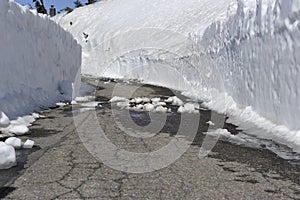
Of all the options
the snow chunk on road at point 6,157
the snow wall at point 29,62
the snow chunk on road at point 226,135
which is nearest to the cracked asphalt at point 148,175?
the snow chunk on road at point 6,157

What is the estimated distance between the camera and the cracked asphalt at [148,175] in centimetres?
331

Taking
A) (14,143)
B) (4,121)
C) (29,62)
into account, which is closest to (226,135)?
(14,143)

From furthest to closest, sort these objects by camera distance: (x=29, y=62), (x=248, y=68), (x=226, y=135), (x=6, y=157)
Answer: (x=29, y=62) → (x=248, y=68) → (x=226, y=135) → (x=6, y=157)

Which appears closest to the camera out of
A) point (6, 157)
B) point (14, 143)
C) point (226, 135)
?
point (6, 157)

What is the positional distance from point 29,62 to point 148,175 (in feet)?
21.2

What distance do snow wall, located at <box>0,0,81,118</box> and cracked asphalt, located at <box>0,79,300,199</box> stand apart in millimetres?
2260

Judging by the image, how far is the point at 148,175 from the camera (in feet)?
12.7

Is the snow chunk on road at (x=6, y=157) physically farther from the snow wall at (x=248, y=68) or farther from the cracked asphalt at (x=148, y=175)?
the snow wall at (x=248, y=68)

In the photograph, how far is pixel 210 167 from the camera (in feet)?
14.0

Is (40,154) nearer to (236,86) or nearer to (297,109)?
(297,109)

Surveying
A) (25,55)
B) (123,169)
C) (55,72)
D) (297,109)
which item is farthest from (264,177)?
(55,72)

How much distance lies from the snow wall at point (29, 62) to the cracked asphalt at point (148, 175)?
226 centimetres

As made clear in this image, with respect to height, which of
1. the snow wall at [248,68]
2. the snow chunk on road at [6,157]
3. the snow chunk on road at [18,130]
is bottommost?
the snow chunk on road at [18,130]

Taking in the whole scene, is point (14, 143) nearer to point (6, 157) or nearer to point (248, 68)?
point (6, 157)
